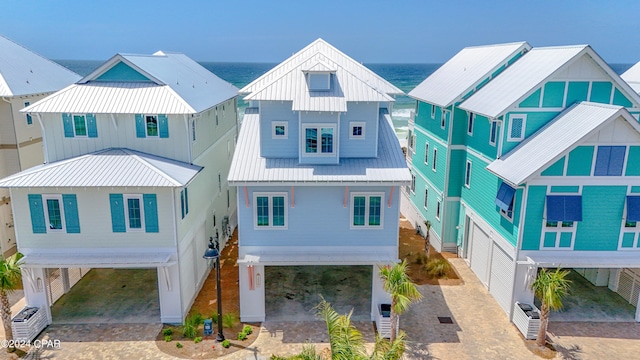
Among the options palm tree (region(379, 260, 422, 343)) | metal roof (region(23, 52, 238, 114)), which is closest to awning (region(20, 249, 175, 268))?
metal roof (region(23, 52, 238, 114))

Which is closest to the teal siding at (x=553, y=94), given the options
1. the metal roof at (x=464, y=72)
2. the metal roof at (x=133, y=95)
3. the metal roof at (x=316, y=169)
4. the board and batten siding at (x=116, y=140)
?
the metal roof at (x=464, y=72)

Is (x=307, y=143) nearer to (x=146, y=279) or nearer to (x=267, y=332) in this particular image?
(x=267, y=332)

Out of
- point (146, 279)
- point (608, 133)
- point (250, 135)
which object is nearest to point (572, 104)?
→ point (608, 133)

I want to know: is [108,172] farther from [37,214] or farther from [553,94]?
[553,94]

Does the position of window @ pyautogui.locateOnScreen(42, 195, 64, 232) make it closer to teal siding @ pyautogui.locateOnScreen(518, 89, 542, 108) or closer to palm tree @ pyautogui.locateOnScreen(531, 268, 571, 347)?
palm tree @ pyautogui.locateOnScreen(531, 268, 571, 347)

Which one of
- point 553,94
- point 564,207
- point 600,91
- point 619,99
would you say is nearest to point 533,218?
point 564,207
